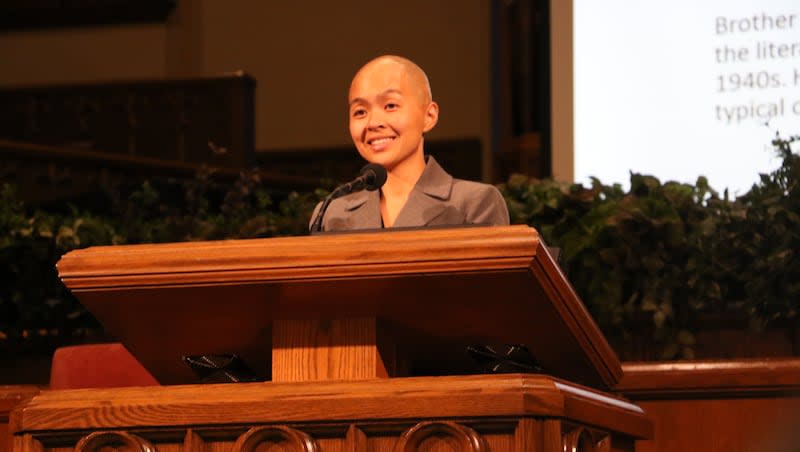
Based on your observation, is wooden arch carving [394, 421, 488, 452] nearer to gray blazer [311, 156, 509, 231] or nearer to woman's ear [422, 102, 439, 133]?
gray blazer [311, 156, 509, 231]

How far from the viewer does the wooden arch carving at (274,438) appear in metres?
1.49

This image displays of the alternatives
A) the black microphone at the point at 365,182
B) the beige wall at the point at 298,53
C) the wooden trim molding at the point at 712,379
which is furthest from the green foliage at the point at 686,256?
the beige wall at the point at 298,53

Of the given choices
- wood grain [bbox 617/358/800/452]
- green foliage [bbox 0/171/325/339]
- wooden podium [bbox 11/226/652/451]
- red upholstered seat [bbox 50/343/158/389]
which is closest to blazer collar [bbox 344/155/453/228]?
wooden podium [bbox 11/226/652/451]

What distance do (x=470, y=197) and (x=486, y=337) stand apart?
479 millimetres

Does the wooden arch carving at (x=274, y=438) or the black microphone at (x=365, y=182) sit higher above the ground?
the black microphone at (x=365, y=182)

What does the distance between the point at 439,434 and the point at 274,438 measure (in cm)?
19

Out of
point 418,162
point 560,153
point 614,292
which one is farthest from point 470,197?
point 560,153

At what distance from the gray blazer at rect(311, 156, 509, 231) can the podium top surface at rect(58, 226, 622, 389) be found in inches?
15.2

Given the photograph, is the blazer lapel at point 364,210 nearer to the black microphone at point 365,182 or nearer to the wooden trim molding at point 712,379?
the black microphone at point 365,182

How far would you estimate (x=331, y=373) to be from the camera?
5.42 ft

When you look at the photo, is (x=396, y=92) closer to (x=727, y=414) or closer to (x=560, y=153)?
(x=727, y=414)

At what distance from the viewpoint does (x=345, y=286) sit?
157 centimetres

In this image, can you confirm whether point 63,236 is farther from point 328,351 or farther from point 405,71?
point 328,351

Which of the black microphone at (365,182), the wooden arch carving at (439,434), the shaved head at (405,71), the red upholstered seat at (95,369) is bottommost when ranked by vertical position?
the red upholstered seat at (95,369)
